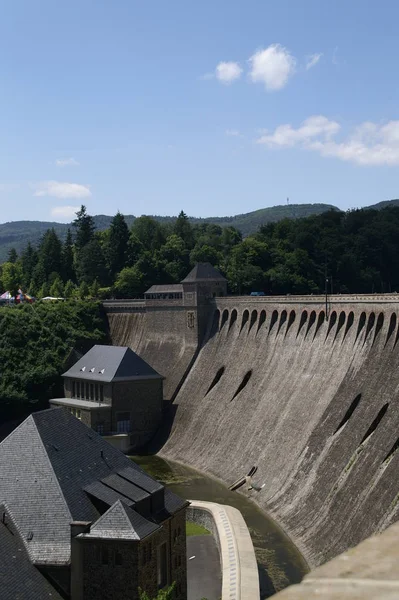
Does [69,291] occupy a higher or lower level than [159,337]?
higher

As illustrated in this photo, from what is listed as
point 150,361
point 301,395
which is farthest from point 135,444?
point 301,395

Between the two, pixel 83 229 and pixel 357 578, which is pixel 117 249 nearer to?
pixel 83 229

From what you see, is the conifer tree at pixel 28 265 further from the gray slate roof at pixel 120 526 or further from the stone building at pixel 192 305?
the gray slate roof at pixel 120 526

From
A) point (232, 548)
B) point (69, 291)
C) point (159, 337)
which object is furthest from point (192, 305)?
point (232, 548)

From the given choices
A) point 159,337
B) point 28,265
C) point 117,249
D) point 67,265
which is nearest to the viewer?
point 159,337

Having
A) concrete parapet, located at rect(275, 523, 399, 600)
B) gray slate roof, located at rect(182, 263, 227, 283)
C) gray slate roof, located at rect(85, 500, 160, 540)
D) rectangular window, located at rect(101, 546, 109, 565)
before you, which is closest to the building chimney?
gray slate roof, located at rect(85, 500, 160, 540)

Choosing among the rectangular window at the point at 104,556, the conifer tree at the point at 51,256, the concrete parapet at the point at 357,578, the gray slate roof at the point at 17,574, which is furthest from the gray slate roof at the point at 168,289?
the concrete parapet at the point at 357,578

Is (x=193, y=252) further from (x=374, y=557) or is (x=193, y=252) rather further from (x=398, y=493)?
(x=374, y=557)
